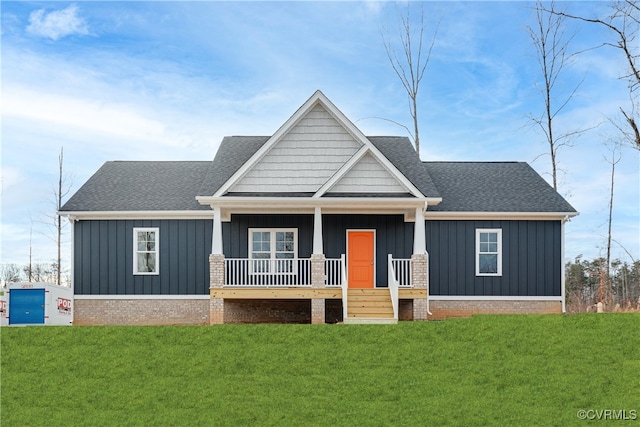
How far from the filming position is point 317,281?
19.9 m

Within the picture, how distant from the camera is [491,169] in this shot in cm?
2605

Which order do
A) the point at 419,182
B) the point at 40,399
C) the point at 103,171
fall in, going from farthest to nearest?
the point at 103,171, the point at 419,182, the point at 40,399

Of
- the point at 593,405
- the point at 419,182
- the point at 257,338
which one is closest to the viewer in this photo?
the point at 593,405

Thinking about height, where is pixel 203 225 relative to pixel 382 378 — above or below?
above

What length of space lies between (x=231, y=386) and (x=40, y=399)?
3988mm

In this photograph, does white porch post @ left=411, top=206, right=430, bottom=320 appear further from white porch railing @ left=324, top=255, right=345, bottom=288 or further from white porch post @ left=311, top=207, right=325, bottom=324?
white porch post @ left=311, top=207, right=325, bottom=324

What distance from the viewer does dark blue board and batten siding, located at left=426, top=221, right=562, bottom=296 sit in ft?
73.5

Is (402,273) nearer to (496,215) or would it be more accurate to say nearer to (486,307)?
(486,307)

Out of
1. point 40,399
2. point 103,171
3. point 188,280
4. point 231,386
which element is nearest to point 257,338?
point 231,386

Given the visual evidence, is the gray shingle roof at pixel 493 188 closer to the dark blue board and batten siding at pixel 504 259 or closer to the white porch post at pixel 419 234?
the dark blue board and batten siding at pixel 504 259

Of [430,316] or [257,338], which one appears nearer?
[257,338]

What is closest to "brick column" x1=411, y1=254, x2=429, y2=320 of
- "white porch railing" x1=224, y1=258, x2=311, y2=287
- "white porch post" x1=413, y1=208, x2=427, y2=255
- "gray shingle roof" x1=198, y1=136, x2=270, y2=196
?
"white porch post" x1=413, y1=208, x2=427, y2=255

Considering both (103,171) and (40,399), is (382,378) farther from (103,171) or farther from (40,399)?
(103,171)
